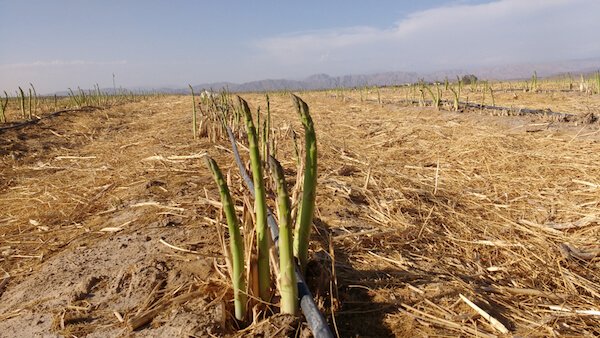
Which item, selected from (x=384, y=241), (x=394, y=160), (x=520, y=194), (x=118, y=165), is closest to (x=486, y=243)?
(x=384, y=241)

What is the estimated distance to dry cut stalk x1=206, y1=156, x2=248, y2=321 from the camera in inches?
49.2

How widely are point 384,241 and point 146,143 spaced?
4395mm

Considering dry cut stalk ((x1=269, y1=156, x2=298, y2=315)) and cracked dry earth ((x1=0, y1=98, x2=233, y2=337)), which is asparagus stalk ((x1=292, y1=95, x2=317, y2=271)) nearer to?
dry cut stalk ((x1=269, y1=156, x2=298, y2=315))

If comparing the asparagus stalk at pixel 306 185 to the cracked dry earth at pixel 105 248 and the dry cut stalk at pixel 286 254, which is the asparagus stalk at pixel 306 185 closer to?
the dry cut stalk at pixel 286 254

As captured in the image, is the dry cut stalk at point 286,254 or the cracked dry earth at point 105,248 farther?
the cracked dry earth at point 105,248

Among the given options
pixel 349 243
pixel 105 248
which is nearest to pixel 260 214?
pixel 349 243

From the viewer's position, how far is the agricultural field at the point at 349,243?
55.3 inches

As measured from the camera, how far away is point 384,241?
2.05 meters

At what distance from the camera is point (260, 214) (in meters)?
1.33

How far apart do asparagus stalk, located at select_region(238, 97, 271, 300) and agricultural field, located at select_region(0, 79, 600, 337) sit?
4.2 inches

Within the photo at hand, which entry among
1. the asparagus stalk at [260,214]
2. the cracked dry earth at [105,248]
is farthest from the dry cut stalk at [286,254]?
the cracked dry earth at [105,248]

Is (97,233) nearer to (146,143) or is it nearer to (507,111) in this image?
(146,143)

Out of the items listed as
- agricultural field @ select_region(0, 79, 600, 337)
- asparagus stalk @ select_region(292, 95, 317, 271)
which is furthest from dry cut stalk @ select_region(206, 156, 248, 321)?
asparagus stalk @ select_region(292, 95, 317, 271)

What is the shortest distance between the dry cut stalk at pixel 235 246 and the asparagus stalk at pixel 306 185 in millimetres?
234
